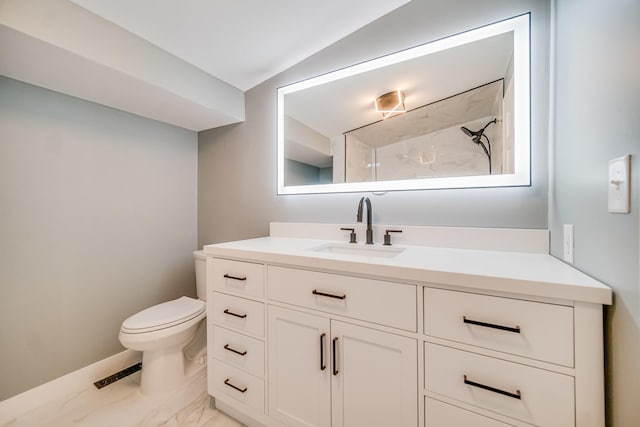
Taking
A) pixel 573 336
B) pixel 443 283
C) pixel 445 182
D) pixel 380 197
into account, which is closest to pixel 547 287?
pixel 573 336

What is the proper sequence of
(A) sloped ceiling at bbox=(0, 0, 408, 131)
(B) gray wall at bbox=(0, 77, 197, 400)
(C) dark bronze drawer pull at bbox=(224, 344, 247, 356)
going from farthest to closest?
(B) gray wall at bbox=(0, 77, 197, 400) → (C) dark bronze drawer pull at bbox=(224, 344, 247, 356) → (A) sloped ceiling at bbox=(0, 0, 408, 131)

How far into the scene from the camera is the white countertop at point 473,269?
679 millimetres

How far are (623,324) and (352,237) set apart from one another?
107 centimetres

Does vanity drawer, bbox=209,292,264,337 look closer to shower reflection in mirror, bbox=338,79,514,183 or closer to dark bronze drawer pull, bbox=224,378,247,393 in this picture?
dark bronze drawer pull, bbox=224,378,247,393

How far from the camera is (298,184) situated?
183 cm

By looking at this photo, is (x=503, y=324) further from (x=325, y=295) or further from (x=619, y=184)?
(x=325, y=295)

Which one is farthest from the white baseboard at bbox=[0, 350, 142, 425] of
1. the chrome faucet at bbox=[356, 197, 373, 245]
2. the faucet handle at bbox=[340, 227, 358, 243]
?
the chrome faucet at bbox=[356, 197, 373, 245]

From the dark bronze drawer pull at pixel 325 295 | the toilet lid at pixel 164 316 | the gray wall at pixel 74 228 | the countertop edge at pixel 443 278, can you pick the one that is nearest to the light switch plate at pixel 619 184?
the countertop edge at pixel 443 278

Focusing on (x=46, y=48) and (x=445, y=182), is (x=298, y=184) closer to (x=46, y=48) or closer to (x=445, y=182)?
(x=445, y=182)

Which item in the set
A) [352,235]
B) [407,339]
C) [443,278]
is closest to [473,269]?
[443,278]

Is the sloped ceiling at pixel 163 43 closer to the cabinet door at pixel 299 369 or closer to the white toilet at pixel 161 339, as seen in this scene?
the white toilet at pixel 161 339

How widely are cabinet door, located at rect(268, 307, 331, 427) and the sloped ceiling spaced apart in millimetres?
1498

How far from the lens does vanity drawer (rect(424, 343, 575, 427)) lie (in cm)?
69

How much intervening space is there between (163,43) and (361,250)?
1.67m
